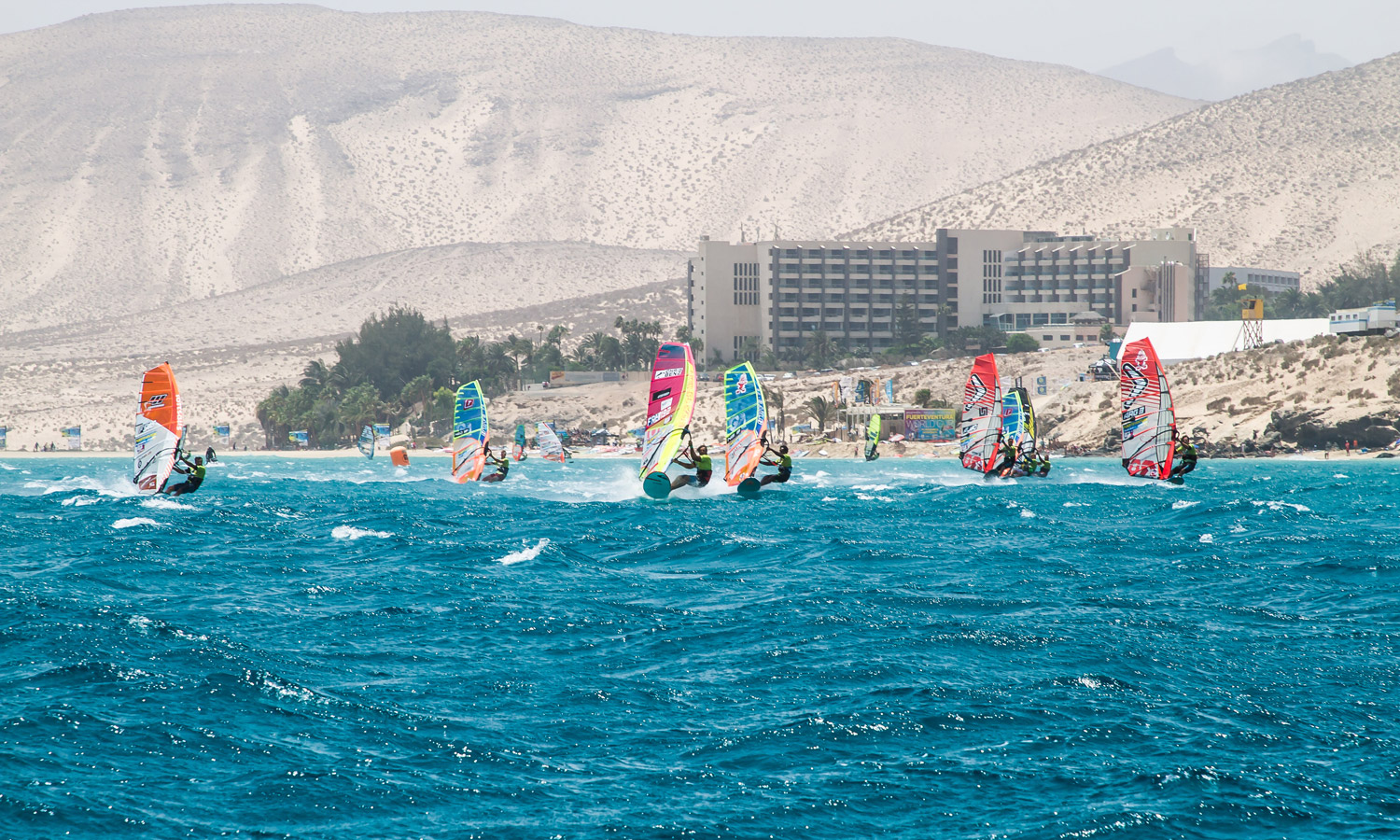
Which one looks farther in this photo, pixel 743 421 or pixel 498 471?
pixel 498 471

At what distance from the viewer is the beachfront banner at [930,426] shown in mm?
130250

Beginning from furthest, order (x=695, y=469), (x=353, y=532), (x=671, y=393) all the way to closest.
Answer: (x=695, y=469) < (x=671, y=393) < (x=353, y=532)

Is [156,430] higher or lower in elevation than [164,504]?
higher

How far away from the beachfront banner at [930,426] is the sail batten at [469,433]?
201ft

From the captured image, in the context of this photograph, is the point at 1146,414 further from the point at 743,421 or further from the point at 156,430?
the point at 156,430

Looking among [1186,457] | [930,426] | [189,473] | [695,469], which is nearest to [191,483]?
[189,473]

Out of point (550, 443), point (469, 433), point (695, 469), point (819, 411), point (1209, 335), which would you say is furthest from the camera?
point (1209, 335)

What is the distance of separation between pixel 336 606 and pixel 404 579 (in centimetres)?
397

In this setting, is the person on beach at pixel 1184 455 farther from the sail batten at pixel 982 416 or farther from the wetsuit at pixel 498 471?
the wetsuit at pixel 498 471

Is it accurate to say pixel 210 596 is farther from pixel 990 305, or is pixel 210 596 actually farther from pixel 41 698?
pixel 990 305

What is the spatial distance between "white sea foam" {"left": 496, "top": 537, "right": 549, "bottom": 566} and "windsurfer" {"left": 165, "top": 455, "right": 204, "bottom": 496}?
2416cm

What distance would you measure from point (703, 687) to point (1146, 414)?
47866 mm

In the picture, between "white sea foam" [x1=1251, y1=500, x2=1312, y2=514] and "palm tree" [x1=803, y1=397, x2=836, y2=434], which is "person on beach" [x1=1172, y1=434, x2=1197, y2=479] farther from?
"palm tree" [x1=803, y1=397, x2=836, y2=434]

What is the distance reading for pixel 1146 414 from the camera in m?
62.6
